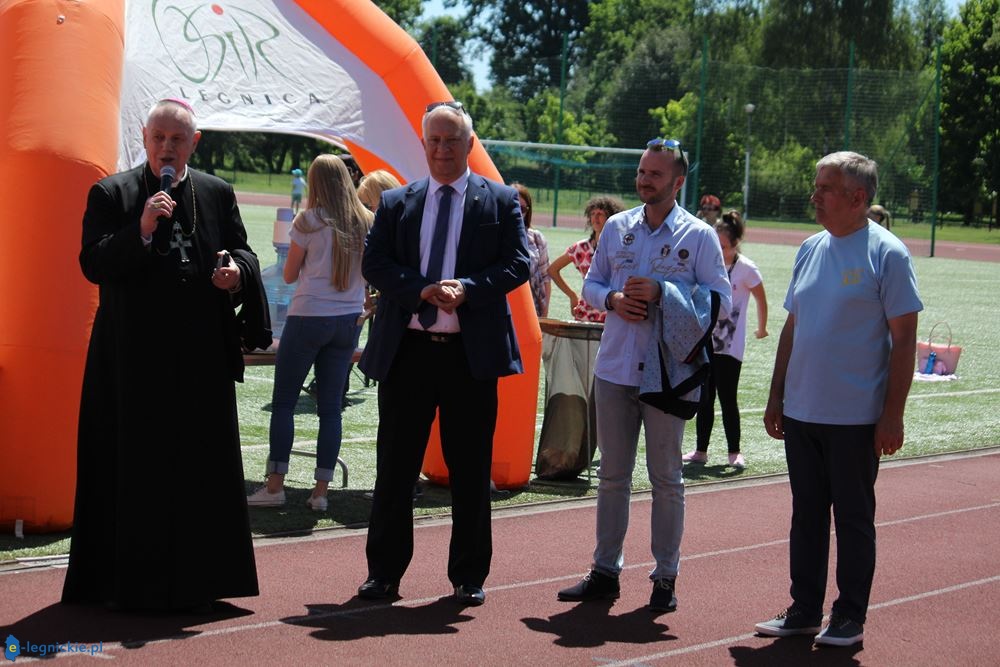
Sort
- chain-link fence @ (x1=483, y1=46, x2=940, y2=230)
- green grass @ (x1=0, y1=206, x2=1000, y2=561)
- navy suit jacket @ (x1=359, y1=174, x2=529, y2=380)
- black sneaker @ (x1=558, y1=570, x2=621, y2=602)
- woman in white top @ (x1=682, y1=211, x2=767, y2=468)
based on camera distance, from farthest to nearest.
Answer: chain-link fence @ (x1=483, y1=46, x2=940, y2=230) → woman in white top @ (x1=682, y1=211, x2=767, y2=468) → green grass @ (x1=0, y1=206, x2=1000, y2=561) → black sneaker @ (x1=558, y1=570, x2=621, y2=602) → navy suit jacket @ (x1=359, y1=174, x2=529, y2=380)

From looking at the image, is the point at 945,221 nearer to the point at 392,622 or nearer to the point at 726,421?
the point at 726,421

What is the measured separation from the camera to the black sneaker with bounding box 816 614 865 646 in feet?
17.6

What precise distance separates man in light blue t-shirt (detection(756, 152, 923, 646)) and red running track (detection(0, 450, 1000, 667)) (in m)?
0.33

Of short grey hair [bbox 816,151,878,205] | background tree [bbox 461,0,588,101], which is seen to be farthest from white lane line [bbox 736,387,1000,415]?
background tree [bbox 461,0,588,101]

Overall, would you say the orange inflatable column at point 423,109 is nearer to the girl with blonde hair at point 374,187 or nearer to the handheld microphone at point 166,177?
the girl with blonde hair at point 374,187

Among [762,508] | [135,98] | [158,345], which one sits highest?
[135,98]

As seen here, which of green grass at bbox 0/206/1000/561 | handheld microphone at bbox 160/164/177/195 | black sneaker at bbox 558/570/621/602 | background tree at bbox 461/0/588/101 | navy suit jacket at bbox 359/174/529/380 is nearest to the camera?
handheld microphone at bbox 160/164/177/195

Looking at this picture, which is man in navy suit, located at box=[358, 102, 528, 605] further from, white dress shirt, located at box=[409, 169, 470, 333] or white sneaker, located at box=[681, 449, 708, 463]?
white sneaker, located at box=[681, 449, 708, 463]

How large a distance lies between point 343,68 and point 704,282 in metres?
3.36

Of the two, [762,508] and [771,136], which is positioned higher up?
[771,136]

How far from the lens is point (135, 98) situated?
23.9 ft

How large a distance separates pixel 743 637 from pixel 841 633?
40 cm

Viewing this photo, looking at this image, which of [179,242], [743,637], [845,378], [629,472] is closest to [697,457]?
[629,472]

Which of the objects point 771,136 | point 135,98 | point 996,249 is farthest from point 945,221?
point 135,98
